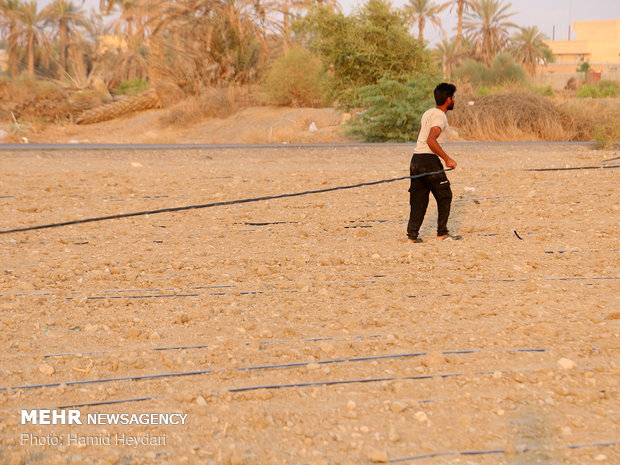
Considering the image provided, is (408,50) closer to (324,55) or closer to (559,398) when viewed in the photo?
(324,55)

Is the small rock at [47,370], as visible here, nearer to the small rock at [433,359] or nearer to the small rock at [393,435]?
the small rock at [393,435]

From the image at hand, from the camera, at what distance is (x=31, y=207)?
8742 millimetres

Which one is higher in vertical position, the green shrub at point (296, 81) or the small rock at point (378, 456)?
the green shrub at point (296, 81)

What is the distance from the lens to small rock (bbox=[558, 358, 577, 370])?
359 centimetres

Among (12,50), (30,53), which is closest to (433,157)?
(30,53)

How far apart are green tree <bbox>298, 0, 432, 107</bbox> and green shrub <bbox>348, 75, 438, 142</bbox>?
1999 mm

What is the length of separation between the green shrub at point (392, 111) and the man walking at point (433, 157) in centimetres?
1022

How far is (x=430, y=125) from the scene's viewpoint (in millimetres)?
6219

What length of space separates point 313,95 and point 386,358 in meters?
21.8

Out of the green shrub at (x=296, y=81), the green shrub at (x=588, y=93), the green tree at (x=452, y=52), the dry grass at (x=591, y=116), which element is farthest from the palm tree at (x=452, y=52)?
the dry grass at (x=591, y=116)

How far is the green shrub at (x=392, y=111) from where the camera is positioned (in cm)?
1678

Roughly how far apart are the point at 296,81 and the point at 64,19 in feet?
89.7

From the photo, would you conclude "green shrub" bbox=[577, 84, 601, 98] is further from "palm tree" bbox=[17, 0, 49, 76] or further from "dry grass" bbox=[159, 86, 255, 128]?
"palm tree" bbox=[17, 0, 49, 76]

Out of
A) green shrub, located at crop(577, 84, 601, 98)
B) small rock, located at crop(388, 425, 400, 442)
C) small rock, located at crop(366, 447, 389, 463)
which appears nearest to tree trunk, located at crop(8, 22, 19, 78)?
green shrub, located at crop(577, 84, 601, 98)
